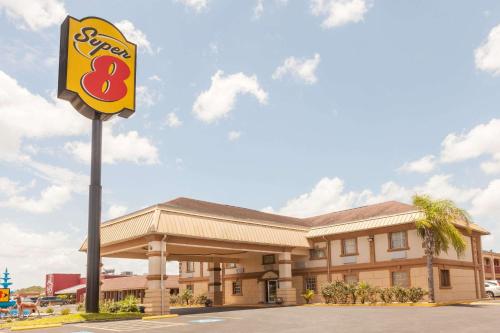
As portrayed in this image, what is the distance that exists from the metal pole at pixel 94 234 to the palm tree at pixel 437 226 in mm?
19988

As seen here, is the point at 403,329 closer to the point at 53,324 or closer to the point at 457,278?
the point at 53,324

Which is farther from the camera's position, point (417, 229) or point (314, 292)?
point (314, 292)

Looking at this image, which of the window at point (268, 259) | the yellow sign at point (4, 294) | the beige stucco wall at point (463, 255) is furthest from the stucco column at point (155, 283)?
the beige stucco wall at point (463, 255)

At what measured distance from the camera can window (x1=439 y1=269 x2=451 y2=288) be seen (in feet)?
110

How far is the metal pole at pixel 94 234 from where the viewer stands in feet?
86.9

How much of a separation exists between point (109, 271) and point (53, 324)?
80722mm

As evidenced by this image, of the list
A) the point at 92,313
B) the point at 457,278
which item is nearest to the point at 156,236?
the point at 92,313

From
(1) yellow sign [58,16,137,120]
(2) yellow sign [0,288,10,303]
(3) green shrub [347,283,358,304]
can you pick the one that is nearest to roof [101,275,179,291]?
(2) yellow sign [0,288,10,303]

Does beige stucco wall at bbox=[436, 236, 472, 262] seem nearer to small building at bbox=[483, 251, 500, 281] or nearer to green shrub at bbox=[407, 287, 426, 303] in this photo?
green shrub at bbox=[407, 287, 426, 303]

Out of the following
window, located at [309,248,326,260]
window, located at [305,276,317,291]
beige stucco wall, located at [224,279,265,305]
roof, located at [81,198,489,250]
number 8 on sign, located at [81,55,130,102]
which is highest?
number 8 on sign, located at [81,55,130,102]

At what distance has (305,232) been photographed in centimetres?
4053

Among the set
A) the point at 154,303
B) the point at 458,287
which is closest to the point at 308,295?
the point at 458,287

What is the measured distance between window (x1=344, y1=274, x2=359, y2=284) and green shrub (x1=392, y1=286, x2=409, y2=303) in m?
5.21

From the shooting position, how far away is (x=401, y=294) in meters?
31.0
